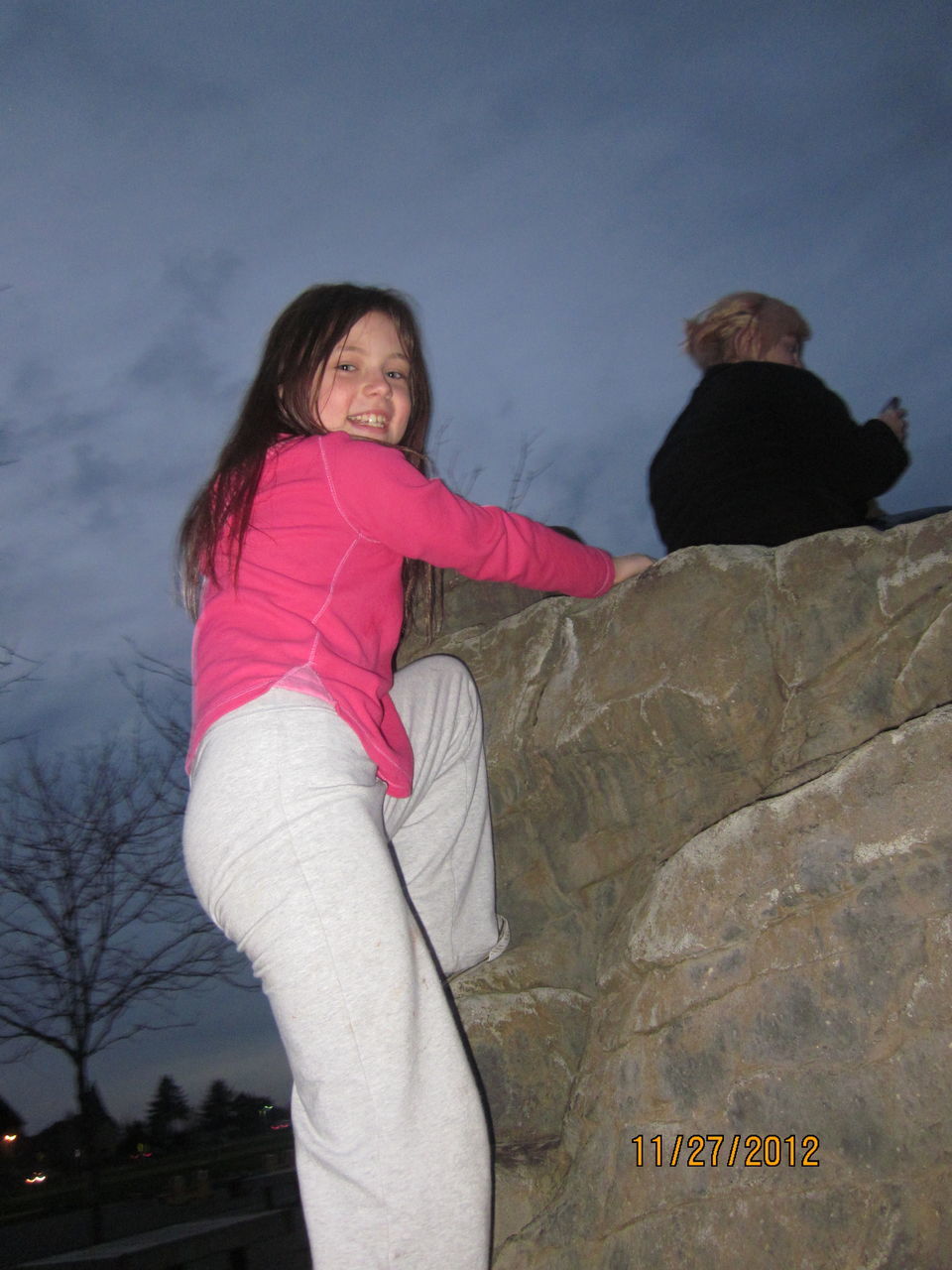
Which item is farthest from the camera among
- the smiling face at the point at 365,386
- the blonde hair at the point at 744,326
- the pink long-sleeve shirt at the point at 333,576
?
the blonde hair at the point at 744,326

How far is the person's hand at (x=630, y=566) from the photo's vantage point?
253cm

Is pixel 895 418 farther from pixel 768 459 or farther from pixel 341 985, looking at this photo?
pixel 341 985

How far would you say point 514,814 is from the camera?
8.89 feet

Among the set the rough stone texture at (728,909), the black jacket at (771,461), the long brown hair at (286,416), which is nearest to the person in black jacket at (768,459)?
the black jacket at (771,461)

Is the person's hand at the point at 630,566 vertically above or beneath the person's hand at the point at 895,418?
beneath

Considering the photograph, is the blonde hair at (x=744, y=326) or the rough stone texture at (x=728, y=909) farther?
the blonde hair at (x=744, y=326)

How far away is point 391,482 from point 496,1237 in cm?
168

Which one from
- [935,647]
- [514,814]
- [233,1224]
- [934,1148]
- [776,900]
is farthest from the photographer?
[233,1224]

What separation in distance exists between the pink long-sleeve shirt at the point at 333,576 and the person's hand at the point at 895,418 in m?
1.60

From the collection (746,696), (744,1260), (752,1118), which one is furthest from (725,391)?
(744,1260)

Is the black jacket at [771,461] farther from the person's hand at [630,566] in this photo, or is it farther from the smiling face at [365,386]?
the smiling face at [365,386]

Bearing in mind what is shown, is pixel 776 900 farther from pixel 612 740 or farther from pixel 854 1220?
pixel 612 740
